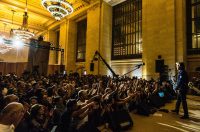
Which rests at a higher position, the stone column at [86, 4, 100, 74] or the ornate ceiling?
the ornate ceiling

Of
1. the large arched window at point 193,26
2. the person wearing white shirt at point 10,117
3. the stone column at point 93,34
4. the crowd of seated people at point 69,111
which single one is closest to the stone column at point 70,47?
the stone column at point 93,34

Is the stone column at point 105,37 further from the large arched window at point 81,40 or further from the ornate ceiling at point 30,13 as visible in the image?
the large arched window at point 81,40

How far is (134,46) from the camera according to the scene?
15414 millimetres

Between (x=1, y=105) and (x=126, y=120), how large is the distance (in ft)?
9.72

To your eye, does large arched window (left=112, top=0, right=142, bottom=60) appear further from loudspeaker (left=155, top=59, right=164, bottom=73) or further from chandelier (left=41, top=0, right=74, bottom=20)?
chandelier (left=41, top=0, right=74, bottom=20)

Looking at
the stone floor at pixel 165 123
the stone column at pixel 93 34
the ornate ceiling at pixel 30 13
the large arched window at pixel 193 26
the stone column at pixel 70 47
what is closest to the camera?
the stone floor at pixel 165 123

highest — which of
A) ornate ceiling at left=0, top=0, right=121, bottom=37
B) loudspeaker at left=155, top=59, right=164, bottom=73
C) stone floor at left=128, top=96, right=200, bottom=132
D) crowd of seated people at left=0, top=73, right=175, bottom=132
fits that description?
ornate ceiling at left=0, top=0, right=121, bottom=37

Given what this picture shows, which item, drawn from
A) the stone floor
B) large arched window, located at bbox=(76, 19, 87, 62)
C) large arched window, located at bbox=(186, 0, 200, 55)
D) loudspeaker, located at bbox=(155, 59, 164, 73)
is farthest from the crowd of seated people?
large arched window, located at bbox=(76, 19, 87, 62)

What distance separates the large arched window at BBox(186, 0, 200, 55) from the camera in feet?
37.3

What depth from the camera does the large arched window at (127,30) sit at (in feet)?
50.0

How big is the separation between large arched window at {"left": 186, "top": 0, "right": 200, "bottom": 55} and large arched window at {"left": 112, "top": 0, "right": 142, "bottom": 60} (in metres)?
4.19

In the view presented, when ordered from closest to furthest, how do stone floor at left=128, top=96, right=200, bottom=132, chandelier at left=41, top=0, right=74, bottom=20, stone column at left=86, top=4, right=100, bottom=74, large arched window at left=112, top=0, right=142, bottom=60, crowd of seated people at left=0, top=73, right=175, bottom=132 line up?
crowd of seated people at left=0, top=73, right=175, bottom=132 → stone floor at left=128, top=96, right=200, bottom=132 → chandelier at left=41, top=0, right=74, bottom=20 → large arched window at left=112, top=0, right=142, bottom=60 → stone column at left=86, top=4, right=100, bottom=74

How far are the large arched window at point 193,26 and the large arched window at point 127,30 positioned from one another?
4.19 m

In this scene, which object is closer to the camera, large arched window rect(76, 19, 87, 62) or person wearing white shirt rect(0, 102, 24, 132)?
person wearing white shirt rect(0, 102, 24, 132)
